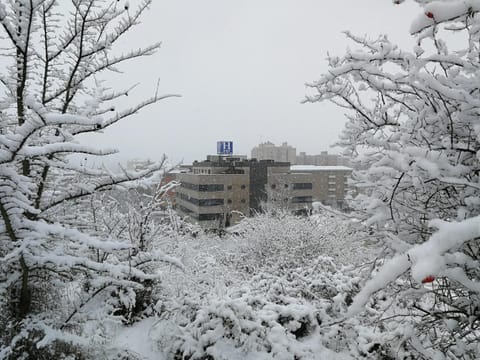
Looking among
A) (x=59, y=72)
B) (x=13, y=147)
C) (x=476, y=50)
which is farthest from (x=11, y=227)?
(x=476, y=50)

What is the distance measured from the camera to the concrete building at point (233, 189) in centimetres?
3872

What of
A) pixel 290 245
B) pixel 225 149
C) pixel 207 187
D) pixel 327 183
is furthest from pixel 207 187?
pixel 290 245

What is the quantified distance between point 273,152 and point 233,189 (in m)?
45.1

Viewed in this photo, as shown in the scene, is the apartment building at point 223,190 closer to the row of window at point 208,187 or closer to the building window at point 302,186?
the row of window at point 208,187

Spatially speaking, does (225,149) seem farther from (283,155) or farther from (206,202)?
(283,155)

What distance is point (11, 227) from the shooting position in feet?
8.71

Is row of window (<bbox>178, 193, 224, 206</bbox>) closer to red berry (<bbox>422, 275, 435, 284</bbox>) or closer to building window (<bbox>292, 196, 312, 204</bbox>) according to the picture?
building window (<bbox>292, 196, 312, 204</bbox>)

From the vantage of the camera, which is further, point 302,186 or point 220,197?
point 302,186

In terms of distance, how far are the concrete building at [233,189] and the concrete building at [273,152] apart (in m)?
37.8

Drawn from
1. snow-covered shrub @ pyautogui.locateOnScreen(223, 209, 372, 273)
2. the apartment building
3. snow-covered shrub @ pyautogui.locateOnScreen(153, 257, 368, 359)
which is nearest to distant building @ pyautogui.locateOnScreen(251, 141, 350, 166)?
the apartment building

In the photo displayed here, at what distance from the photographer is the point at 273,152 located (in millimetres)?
83375

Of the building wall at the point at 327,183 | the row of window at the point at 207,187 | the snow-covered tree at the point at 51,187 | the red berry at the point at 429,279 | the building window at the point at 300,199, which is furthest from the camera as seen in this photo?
the building wall at the point at 327,183

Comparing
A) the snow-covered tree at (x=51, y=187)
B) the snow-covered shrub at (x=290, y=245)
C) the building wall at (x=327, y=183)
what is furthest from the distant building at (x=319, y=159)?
the snow-covered tree at (x=51, y=187)

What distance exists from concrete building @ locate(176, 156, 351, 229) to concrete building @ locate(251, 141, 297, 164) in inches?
1487
